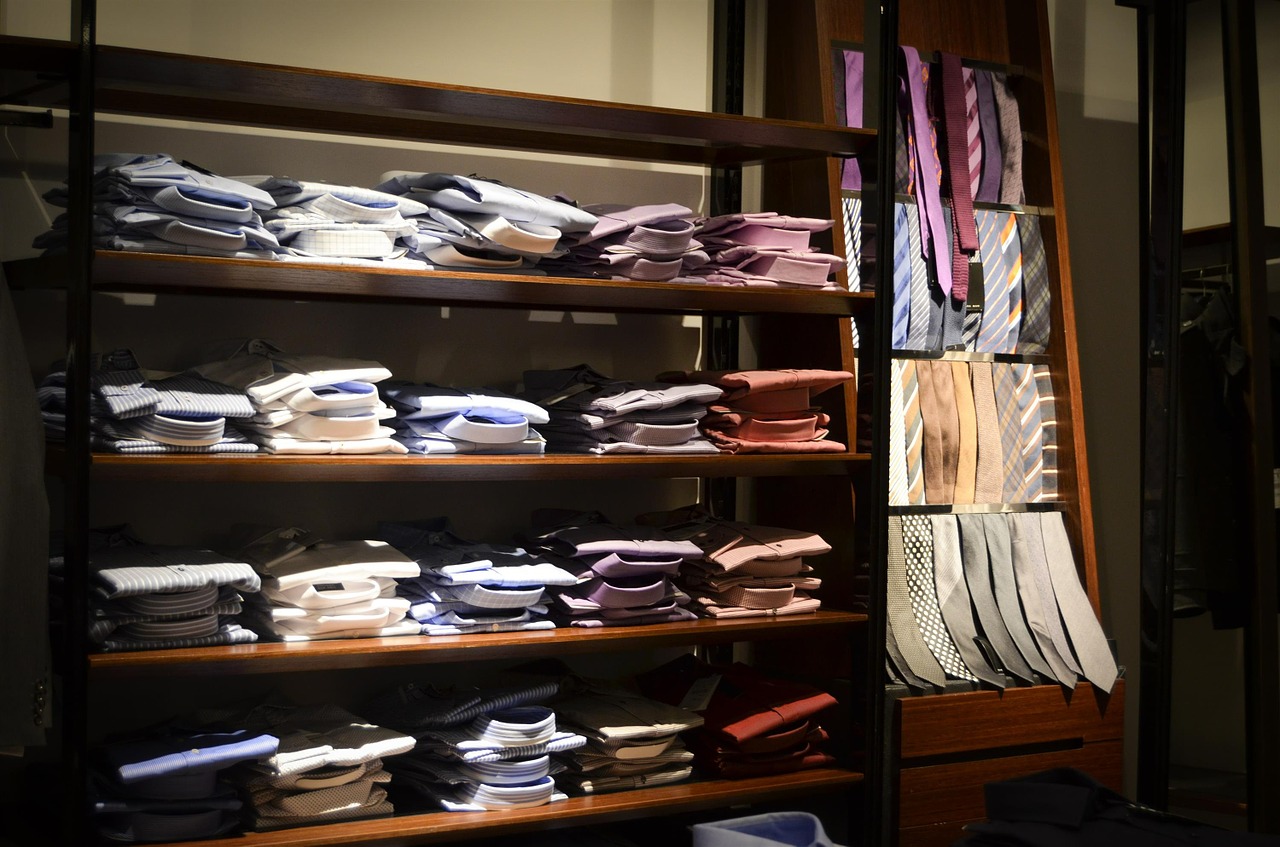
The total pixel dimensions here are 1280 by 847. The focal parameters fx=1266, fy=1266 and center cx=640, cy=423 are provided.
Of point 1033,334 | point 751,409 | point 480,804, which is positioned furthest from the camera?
point 1033,334

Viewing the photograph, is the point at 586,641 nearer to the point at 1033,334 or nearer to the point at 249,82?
the point at 249,82

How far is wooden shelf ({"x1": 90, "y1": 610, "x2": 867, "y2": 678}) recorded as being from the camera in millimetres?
2225

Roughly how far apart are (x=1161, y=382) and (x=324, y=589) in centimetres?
219

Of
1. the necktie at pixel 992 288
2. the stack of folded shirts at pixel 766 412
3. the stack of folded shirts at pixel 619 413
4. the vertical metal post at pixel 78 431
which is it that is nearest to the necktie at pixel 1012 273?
the necktie at pixel 992 288

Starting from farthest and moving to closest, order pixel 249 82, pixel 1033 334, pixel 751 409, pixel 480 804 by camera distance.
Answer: pixel 1033 334
pixel 751 409
pixel 480 804
pixel 249 82

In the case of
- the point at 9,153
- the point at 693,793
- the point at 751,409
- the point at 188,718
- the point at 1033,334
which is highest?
the point at 9,153

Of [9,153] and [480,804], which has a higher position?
[9,153]

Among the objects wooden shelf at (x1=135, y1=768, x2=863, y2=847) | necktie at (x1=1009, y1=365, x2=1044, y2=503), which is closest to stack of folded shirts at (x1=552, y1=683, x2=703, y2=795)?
wooden shelf at (x1=135, y1=768, x2=863, y2=847)

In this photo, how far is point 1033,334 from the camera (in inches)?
135

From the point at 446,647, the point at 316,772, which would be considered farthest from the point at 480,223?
the point at 316,772

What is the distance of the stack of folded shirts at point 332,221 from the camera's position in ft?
7.98

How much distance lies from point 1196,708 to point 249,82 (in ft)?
9.79

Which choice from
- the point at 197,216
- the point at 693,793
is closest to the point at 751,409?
the point at 693,793

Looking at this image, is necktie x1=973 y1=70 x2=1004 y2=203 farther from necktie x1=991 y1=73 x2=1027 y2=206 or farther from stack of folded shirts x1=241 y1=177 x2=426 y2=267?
stack of folded shirts x1=241 y1=177 x2=426 y2=267
